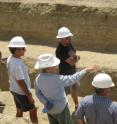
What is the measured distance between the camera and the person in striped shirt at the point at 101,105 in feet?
18.0

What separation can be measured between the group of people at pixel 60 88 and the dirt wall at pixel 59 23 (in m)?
3.90

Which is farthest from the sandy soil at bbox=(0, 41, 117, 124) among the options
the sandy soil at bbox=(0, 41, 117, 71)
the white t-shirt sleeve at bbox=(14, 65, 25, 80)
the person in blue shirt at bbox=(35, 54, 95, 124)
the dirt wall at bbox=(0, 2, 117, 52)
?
the person in blue shirt at bbox=(35, 54, 95, 124)

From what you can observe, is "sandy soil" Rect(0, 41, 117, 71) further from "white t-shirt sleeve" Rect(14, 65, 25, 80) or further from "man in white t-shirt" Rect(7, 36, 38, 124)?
→ "white t-shirt sleeve" Rect(14, 65, 25, 80)

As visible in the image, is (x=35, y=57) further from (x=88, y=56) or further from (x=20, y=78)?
(x=20, y=78)

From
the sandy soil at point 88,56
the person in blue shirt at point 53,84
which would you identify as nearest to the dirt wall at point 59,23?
the sandy soil at point 88,56

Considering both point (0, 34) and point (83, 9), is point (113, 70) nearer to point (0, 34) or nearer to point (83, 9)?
point (83, 9)

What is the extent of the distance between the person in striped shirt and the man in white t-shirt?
1.68 meters

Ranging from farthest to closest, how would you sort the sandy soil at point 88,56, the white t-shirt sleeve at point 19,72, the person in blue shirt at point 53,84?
the sandy soil at point 88,56 < the white t-shirt sleeve at point 19,72 < the person in blue shirt at point 53,84

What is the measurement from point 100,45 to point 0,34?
135 inches

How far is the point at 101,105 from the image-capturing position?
5527mm

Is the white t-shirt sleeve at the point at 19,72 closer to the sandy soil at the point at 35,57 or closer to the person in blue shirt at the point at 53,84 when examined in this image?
the person in blue shirt at the point at 53,84

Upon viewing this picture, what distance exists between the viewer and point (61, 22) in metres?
12.7

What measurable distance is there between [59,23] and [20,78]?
590 cm

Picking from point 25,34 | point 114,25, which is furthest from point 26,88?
point 25,34
